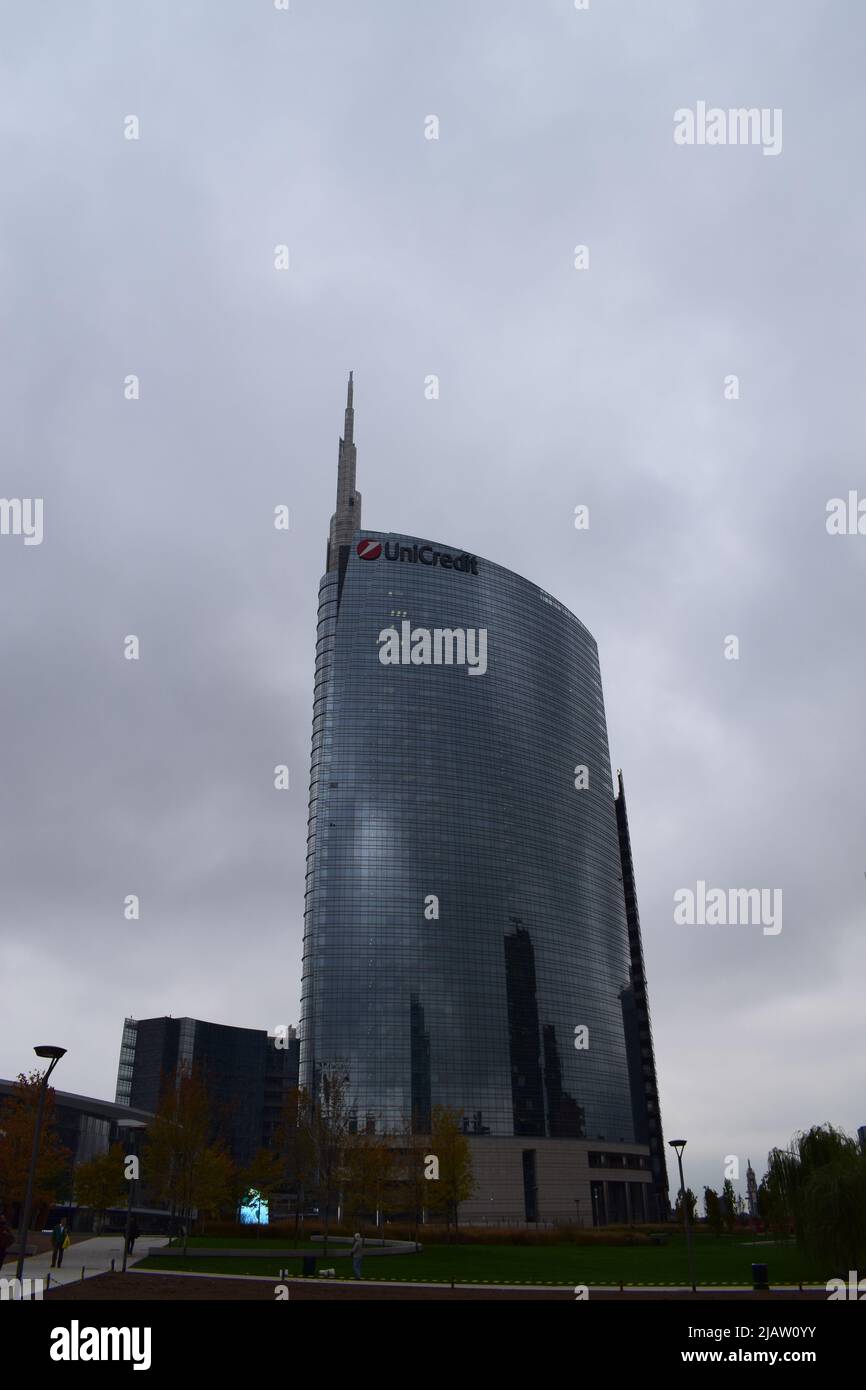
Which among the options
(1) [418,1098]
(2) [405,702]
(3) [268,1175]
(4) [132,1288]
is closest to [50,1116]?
(3) [268,1175]

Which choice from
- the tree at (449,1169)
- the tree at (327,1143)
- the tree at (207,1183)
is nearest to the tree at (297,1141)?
the tree at (327,1143)

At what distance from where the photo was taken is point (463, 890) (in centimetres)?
16150

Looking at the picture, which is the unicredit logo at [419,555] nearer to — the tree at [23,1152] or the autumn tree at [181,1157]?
the tree at [23,1152]

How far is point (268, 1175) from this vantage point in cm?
7862

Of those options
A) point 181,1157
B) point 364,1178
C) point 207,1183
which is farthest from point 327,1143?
point 181,1157

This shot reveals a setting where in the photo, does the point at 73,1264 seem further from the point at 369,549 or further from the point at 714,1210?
the point at 369,549

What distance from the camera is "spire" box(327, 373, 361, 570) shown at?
595ft

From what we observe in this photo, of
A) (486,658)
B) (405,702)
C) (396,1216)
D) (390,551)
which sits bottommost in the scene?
(396,1216)

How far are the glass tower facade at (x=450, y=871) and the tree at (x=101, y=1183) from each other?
6200cm
